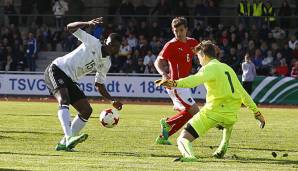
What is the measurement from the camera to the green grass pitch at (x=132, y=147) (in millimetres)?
11469

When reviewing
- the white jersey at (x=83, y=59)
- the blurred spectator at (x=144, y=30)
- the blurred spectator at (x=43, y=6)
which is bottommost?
the blurred spectator at (x=144, y=30)

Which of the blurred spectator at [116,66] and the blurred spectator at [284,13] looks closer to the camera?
the blurred spectator at [116,66]

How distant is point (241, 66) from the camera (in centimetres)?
3222

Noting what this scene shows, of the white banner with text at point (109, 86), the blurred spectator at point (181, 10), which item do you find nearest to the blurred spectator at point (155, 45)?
the white banner with text at point (109, 86)

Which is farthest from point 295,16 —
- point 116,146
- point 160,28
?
point 116,146

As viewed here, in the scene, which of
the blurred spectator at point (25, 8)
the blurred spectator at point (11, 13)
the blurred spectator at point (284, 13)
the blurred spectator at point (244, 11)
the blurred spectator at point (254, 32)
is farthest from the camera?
the blurred spectator at point (25, 8)

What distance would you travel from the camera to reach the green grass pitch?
1147 cm

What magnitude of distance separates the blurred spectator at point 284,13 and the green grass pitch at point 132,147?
1266 centimetres

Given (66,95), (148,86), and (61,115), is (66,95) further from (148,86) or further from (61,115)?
(148,86)

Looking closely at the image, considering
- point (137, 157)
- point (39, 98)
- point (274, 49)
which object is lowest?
point (39, 98)

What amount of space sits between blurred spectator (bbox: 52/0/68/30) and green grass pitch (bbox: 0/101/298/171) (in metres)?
14.5

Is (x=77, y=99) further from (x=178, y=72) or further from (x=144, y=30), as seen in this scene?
(x=144, y=30)

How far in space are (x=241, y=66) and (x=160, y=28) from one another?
463 centimetres

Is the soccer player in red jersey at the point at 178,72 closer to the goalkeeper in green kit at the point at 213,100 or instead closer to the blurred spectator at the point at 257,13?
the goalkeeper in green kit at the point at 213,100
